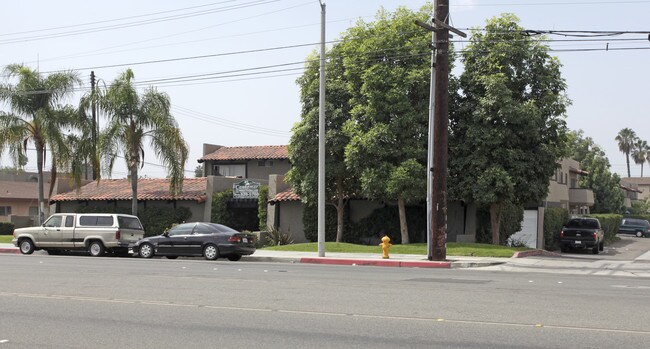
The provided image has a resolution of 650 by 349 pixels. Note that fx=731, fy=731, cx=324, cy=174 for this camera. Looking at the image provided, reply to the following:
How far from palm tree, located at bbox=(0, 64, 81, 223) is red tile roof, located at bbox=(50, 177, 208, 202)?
286cm

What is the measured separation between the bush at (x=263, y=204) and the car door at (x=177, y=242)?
10.2m

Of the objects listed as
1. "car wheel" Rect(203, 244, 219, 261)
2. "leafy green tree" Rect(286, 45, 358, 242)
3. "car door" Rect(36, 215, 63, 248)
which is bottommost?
"car wheel" Rect(203, 244, 219, 261)

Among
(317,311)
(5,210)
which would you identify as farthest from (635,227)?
(317,311)

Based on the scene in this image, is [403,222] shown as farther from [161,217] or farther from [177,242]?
[161,217]

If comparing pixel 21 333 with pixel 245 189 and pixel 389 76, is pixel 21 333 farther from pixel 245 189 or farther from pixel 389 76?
pixel 245 189

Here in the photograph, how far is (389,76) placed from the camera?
100ft

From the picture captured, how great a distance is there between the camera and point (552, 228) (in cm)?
3841

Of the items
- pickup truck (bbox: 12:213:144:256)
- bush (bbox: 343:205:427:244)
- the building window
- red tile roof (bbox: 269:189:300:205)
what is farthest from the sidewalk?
the building window

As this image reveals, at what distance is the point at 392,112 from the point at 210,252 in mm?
9796

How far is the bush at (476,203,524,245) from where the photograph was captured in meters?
33.3

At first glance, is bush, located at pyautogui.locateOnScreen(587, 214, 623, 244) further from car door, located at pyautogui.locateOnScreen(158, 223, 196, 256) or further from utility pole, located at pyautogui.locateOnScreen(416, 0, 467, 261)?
car door, located at pyautogui.locateOnScreen(158, 223, 196, 256)

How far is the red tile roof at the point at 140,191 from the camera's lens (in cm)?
3838

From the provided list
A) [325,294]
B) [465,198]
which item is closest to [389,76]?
[465,198]

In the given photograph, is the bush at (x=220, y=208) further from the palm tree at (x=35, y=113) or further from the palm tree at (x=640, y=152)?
the palm tree at (x=640, y=152)
